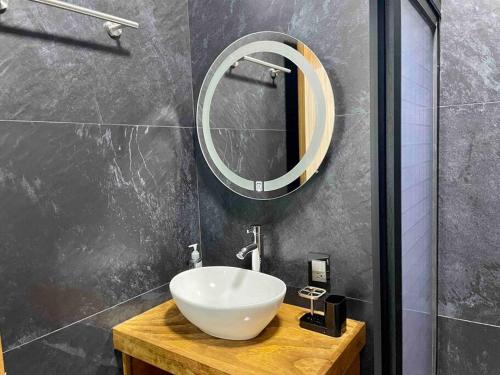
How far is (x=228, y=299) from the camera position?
4.65 feet

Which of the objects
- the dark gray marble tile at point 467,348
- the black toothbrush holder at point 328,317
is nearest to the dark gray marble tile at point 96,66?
the black toothbrush holder at point 328,317

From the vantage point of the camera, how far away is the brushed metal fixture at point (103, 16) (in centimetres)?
107

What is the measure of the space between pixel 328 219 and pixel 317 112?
15.0 inches

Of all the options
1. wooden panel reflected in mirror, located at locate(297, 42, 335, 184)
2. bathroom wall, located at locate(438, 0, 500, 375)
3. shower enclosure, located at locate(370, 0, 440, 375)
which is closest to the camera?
shower enclosure, located at locate(370, 0, 440, 375)

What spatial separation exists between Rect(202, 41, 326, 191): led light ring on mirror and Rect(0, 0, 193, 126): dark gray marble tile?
147 millimetres

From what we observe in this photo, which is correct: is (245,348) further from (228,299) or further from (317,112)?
(317,112)

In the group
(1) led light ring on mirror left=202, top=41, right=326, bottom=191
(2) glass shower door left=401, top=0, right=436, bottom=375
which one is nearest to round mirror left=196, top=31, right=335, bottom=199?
(1) led light ring on mirror left=202, top=41, right=326, bottom=191

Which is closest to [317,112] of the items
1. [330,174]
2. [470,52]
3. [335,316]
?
[330,174]

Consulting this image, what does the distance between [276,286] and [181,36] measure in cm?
112

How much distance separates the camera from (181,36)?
1.60 meters

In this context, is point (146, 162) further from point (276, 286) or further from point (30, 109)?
point (276, 286)

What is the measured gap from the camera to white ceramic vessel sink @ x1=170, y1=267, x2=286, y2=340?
108 centimetres

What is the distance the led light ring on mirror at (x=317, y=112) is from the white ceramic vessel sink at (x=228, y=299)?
0.36 meters

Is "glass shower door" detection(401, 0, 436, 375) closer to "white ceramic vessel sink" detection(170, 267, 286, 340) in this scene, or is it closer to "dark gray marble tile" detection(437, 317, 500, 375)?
"dark gray marble tile" detection(437, 317, 500, 375)
